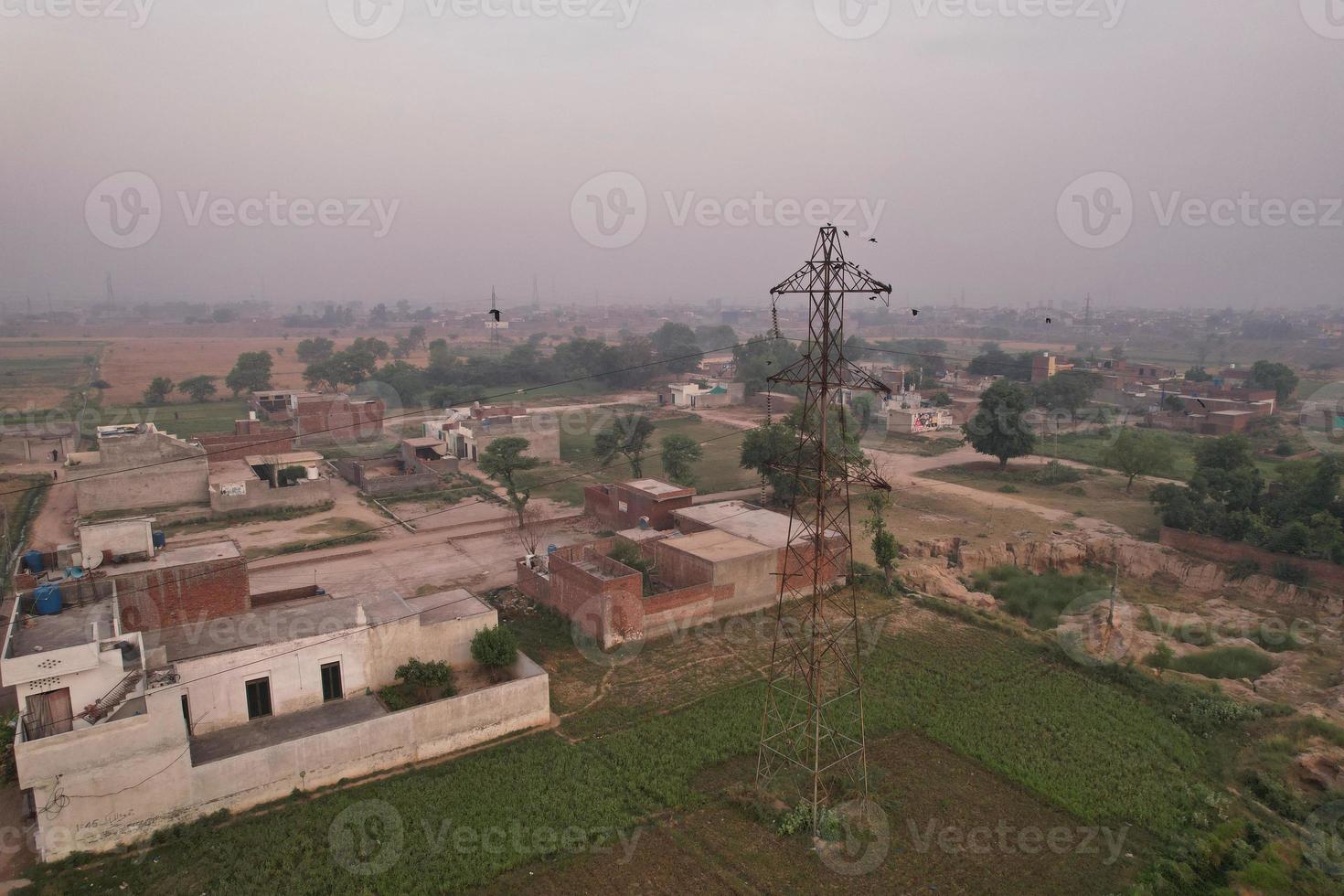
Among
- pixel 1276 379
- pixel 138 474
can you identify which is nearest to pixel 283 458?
pixel 138 474

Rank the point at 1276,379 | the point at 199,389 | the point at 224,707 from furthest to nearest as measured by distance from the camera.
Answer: the point at 199,389 < the point at 1276,379 < the point at 224,707

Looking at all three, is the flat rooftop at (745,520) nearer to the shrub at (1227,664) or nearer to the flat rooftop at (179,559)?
the shrub at (1227,664)

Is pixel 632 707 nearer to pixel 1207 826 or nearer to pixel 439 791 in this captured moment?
pixel 439 791

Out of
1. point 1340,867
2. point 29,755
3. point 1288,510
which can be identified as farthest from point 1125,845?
point 1288,510

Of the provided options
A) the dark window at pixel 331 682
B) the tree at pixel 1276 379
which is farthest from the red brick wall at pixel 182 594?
the tree at pixel 1276 379

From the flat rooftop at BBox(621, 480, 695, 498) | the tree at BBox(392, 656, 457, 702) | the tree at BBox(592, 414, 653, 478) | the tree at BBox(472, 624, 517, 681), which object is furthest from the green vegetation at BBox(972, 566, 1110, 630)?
the tree at BBox(392, 656, 457, 702)

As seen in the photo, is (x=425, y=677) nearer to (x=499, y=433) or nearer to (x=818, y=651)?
(x=818, y=651)
